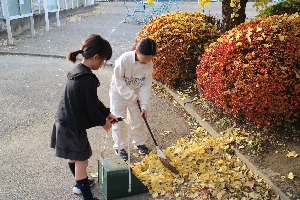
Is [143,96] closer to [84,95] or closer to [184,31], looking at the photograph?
[84,95]

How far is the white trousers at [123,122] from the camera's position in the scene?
3871 millimetres

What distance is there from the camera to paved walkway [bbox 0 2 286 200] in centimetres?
346

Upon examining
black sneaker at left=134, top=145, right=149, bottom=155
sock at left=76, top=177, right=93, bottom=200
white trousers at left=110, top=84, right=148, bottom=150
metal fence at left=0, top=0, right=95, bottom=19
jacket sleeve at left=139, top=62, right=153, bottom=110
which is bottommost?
black sneaker at left=134, top=145, right=149, bottom=155

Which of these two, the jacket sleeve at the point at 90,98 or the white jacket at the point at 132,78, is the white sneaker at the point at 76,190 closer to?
the jacket sleeve at the point at 90,98

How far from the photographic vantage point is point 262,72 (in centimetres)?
376

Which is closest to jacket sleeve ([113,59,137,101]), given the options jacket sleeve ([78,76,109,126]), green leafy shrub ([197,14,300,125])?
jacket sleeve ([78,76,109,126])

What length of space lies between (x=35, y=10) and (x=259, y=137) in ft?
42.5

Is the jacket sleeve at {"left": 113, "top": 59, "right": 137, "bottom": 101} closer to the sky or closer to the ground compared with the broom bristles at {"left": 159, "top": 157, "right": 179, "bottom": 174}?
closer to the sky

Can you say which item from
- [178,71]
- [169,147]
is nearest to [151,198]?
[169,147]

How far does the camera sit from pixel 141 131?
13.5 ft

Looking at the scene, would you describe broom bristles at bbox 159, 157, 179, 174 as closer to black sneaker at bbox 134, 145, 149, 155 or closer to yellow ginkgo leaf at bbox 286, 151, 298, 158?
black sneaker at bbox 134, 145, 149, 155

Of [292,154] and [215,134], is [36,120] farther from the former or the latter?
[292,154]

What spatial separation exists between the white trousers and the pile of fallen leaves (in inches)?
11.3

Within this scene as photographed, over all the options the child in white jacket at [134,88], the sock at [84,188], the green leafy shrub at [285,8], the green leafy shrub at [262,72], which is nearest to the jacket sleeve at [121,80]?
the child in white jacket at [134,88]
